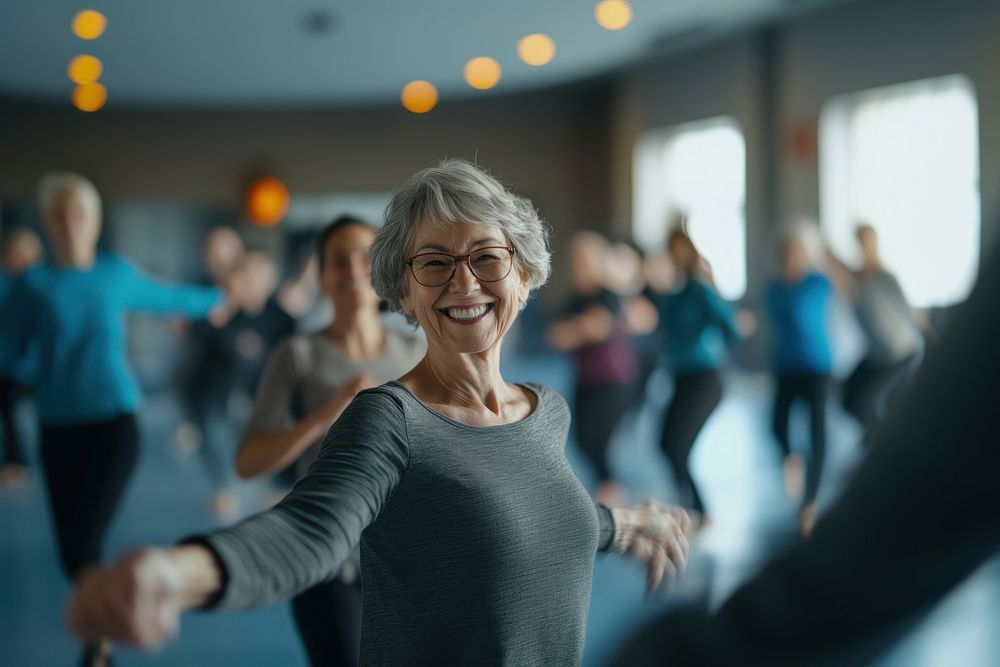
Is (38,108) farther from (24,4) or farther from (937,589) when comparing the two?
(937,589)

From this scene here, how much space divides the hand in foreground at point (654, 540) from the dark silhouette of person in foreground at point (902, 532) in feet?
3.56

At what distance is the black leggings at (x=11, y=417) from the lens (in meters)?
7.68

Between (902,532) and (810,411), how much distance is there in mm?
5409

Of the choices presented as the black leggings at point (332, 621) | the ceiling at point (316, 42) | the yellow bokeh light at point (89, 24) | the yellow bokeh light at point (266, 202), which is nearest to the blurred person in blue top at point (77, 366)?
the black leggings at point (332, 621)

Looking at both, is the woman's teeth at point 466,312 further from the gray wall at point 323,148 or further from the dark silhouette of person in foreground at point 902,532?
the gray wall at point 323,148

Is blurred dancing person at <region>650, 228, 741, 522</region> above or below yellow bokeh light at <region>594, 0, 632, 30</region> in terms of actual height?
below

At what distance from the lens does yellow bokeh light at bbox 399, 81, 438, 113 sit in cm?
1470

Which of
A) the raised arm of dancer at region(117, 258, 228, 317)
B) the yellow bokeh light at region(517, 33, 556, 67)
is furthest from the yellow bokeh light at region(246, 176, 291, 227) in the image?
the raised arm of dancer at region(117, 258, 228, 317)

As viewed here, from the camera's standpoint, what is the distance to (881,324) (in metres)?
5.95

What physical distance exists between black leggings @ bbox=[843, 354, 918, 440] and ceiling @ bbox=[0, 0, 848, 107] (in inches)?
246

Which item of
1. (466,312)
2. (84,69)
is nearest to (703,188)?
(84,69)

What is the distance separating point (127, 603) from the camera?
0.91 metres

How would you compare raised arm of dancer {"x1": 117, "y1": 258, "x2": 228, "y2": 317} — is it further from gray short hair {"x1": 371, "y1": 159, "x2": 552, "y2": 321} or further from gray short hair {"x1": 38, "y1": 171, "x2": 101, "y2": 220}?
gray short hair {"x1": 371, "y1": 159, "x2": 552, "y2": 321}

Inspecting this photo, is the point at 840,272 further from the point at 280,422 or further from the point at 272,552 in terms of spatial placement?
the point at 272,552
